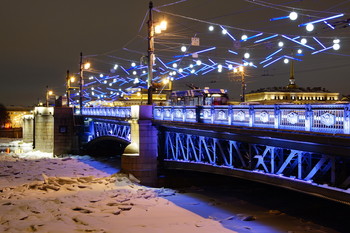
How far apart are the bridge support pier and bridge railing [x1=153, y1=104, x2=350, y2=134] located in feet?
11.7

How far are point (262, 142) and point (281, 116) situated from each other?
1.07 m

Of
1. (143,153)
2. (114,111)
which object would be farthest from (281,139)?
(114,111)

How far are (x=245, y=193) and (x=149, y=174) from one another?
198 inches

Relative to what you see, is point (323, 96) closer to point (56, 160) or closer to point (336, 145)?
point (56, 160)

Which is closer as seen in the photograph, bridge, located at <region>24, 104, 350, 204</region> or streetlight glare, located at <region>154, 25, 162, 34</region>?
bridge, located at <region>24, 104, 350, 204</region>

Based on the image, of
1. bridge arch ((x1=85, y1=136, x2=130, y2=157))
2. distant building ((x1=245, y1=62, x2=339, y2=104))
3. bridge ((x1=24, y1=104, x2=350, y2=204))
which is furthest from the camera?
distant building ((x1=245, y1=62, x2=339, y2=104))

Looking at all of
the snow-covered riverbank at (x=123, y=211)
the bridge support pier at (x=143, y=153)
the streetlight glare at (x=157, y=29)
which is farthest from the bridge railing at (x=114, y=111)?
the streetlight glare at (x=157, y=29)

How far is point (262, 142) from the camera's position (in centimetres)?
1129

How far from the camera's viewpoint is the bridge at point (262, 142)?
9.02 metres

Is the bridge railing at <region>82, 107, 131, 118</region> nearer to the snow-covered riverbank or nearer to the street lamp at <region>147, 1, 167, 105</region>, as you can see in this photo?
the street lamp at <region>147, 1, 167, 105</region>

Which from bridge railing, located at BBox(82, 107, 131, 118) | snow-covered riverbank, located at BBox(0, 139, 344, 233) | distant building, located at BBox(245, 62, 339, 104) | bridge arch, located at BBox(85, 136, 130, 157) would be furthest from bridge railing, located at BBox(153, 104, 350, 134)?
distant building, located at BBox(245, 62, 339, 104)

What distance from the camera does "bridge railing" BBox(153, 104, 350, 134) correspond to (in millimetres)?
8859

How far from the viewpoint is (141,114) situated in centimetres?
1958

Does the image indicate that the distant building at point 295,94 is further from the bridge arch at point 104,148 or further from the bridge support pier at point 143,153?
the bridge support pier at point 143,153
